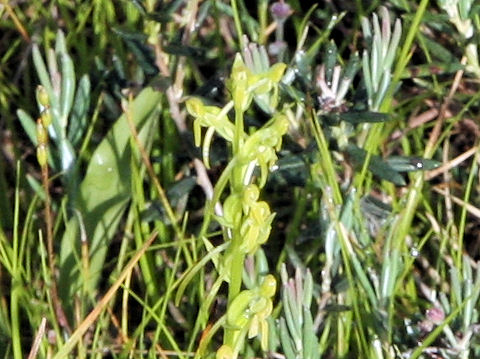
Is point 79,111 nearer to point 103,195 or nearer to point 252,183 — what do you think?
point 103,195

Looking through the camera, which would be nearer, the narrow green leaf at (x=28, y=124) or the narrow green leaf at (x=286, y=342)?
the narrow green leaf at (x=286, y=342)

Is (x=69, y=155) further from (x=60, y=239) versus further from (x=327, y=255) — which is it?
(x=327, y=255)

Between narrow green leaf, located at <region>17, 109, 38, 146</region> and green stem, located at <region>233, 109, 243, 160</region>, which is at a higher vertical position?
green stem, located at <region>233, 109, 243, 160</region>

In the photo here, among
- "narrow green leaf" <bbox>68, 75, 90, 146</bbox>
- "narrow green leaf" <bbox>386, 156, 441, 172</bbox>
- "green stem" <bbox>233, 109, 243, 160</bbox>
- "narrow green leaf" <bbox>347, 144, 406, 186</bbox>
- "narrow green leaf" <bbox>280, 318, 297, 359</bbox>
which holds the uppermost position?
"green stem" <bbox>233, 109, 243, 160</bbox>

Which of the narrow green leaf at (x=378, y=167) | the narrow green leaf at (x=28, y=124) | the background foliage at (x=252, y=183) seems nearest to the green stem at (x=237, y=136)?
the background foliage at (x=252, y=183)

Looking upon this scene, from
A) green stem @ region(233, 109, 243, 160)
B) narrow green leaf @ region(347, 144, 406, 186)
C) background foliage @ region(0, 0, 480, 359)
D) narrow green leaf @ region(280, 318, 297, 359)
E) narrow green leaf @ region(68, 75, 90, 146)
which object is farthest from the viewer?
narrow green leaf @ region(68, 75, 90, 146)

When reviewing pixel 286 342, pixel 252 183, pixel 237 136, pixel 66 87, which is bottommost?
pixel 286 342

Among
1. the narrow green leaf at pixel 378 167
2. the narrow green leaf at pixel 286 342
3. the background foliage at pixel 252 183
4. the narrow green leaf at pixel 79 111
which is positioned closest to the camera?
the narrow green leaf at pixel 286 342

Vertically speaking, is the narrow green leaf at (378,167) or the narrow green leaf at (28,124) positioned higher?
the narrow green leaf at (28,124)

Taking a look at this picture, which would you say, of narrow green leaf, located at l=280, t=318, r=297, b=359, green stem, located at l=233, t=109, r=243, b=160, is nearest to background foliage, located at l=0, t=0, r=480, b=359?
narrow green leaf, located at l=280, t=318, r=297, b=359

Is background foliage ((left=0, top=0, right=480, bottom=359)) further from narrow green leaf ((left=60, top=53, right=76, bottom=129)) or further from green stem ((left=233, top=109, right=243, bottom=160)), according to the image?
green stem ((left=233, top=109, right=243, bottom=160))

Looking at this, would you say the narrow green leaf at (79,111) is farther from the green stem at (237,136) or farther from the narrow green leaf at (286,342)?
the green stem at (237,136)

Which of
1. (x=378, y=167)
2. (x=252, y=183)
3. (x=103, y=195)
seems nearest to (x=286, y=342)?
(x=252, y=183)
